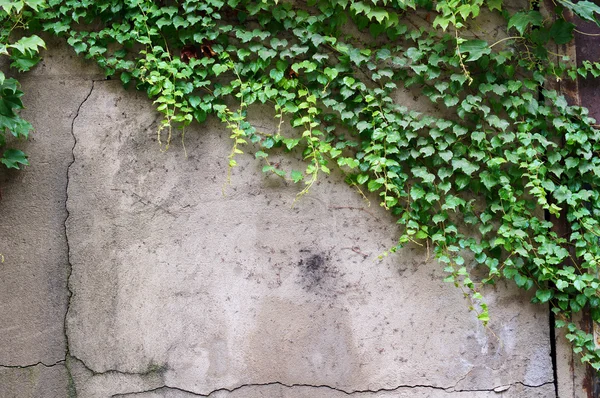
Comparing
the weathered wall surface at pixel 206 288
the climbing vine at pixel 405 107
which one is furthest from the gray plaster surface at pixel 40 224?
the climbing vine at pixel 405 107

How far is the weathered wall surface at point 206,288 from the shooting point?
113 inches

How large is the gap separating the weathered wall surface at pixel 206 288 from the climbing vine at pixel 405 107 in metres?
0.13

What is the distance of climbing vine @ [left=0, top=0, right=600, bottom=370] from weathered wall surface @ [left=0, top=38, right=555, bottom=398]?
0.43 ft

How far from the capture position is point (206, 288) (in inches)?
115

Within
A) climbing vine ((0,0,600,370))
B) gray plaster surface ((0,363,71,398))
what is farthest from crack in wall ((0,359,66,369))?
climbing vine ((0,0,600,370))

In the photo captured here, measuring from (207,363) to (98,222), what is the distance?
964 millimetres

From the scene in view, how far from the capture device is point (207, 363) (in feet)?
9.46

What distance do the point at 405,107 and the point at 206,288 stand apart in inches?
57.1

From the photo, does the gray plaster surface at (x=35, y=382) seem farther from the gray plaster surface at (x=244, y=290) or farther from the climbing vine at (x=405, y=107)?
the climbing vine at (x=405, y=107)

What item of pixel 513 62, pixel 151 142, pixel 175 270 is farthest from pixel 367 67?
pixel 175 270

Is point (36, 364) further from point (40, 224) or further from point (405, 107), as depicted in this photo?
point (405, 107)

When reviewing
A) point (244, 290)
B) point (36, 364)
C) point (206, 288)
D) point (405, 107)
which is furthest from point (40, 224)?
point (405, 107)

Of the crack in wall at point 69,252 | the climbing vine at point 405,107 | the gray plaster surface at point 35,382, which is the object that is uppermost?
the climbing vine at point 405,107

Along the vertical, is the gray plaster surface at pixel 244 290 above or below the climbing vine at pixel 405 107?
below
